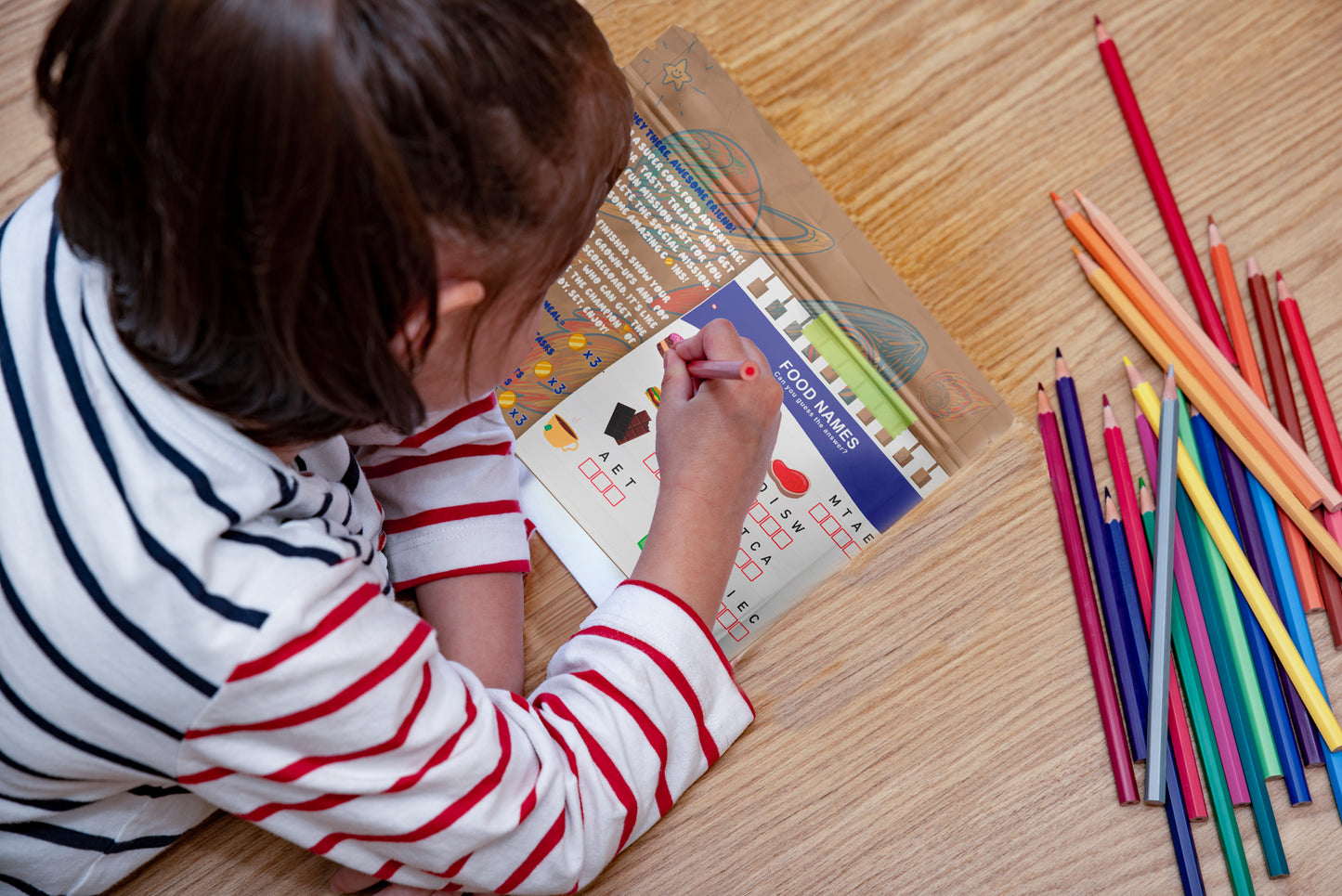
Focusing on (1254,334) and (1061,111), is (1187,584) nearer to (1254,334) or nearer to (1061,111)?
(1254,334)

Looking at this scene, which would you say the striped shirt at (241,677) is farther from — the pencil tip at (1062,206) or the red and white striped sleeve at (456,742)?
the pencil tip at (1062,206)

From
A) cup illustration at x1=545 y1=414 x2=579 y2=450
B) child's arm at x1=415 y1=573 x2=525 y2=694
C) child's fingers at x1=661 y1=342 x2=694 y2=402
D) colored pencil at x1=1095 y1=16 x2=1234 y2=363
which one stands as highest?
cup illustration at x1=545 y1=414 x2=579 y2=450

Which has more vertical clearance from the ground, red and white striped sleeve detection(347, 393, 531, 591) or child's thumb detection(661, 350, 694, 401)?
red and white striped sleeve detection(347, 393, 531, 591)

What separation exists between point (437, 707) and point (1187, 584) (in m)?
0.36

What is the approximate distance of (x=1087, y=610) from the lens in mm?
438

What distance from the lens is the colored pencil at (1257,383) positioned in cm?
44

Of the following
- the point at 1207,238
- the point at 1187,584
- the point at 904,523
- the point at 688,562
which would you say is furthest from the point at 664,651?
the point at 1207,238

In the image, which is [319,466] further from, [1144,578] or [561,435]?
[1144,578]

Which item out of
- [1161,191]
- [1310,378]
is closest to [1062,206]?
[1161,191]

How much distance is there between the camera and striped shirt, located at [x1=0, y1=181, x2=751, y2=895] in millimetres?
311

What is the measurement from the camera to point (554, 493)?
0.47 meters

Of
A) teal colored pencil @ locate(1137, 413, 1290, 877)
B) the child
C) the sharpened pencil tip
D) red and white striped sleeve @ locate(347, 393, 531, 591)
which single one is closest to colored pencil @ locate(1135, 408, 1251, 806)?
teal colored pencil @ locate(1137, 413, 1290, 877)

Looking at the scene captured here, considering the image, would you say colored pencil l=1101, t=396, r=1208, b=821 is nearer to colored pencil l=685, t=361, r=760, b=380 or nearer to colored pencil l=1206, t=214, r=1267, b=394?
colored pencil l=1206, t=214, r=1267, b=394

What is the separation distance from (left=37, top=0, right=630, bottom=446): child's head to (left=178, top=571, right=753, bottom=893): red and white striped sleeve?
9 centimetres
